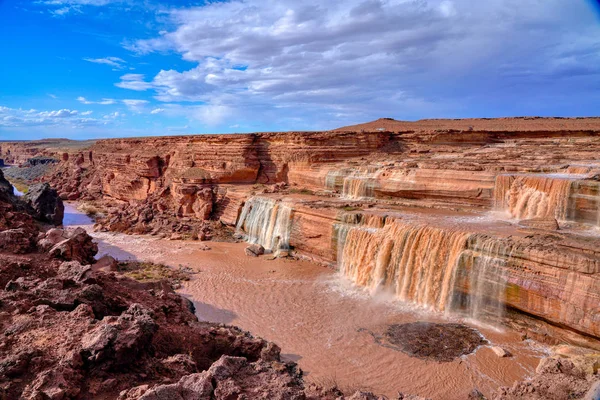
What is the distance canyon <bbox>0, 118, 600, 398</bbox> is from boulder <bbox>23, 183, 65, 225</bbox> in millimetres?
2401

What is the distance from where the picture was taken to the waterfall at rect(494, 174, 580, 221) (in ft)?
43.9

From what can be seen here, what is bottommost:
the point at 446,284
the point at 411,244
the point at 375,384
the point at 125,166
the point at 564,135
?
the point at 375,384

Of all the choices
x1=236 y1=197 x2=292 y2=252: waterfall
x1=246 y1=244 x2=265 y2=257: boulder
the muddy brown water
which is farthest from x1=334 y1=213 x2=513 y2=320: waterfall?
x1=246 y1=244 x2=265 y2=257: boulder

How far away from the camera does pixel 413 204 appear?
17.4 metres

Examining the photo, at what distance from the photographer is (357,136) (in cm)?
2448

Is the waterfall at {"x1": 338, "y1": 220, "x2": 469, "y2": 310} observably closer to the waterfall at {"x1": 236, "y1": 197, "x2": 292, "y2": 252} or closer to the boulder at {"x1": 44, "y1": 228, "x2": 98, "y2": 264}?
the waterfall at {"x1": 236, "y1": 197, "x2": 292, "y2": 252}

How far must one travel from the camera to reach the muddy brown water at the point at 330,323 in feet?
28.2

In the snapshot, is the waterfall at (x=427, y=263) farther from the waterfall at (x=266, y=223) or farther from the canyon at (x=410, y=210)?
the waterfall at (x=266, y=223)

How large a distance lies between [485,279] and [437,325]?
1767 millimetres

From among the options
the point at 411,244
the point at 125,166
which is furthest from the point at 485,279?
the point at 125,166

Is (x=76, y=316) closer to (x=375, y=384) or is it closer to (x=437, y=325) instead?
(x=375, y=384)

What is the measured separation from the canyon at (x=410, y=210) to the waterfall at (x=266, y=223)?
8 centimetres

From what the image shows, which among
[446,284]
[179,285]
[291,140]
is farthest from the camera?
[291,140]

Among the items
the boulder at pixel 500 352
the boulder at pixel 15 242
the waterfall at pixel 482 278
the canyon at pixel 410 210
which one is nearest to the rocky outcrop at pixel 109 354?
the boulder at pixel 15 242
